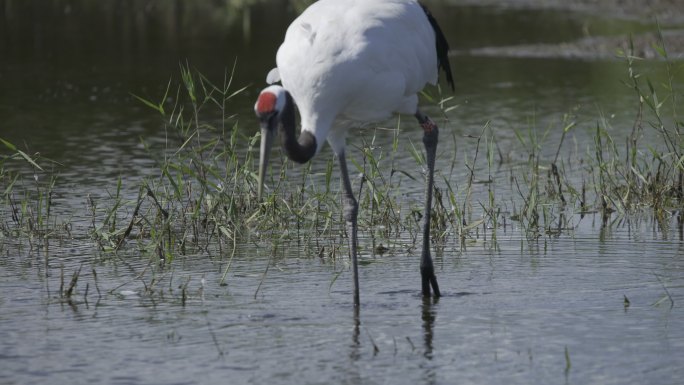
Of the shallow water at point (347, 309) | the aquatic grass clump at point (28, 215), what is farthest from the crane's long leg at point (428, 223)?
the aquatic grass clump at point (28, 215)

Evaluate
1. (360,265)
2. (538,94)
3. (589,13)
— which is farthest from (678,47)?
(360,265)

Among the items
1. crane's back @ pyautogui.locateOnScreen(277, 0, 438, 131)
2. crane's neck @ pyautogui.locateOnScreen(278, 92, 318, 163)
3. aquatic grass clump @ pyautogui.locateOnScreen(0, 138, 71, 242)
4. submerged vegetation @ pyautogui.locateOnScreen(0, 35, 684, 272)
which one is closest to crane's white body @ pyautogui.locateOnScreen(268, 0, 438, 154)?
crane's back @ pyautogui.locateOnScreen(277, 0, 438, 131)

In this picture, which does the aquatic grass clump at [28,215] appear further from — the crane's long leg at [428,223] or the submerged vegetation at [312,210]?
the crane's long leg at [428,223]

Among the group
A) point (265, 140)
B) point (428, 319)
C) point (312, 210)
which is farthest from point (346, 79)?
point (312, 210)

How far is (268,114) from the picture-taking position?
20.7 feet

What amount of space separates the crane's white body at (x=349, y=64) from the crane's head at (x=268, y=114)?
30cm

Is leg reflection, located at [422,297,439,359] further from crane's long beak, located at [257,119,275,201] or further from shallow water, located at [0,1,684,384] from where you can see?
crane's long beak, located at [257,119,275,201]

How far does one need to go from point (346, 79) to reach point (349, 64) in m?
A: 0.08

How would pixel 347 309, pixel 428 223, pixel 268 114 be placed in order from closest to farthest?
pixel 268 114, pixel 347 309, pixel 428 223

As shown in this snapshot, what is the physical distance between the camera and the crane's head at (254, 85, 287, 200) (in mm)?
6297

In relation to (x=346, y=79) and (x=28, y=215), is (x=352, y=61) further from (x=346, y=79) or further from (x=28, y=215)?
(x=28, y=215)

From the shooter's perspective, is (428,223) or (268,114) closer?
(268,114)

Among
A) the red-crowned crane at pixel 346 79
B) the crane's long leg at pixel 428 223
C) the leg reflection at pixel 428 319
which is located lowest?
the leg reflection at pixel 428 319

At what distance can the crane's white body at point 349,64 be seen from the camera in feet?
21.8
